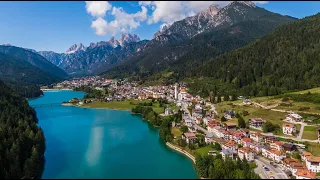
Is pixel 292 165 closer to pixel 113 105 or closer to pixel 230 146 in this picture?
pixel 230 146

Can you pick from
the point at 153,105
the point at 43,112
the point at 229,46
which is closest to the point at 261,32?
the point at 229,46

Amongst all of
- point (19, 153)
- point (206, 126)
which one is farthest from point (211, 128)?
point (19, 153)

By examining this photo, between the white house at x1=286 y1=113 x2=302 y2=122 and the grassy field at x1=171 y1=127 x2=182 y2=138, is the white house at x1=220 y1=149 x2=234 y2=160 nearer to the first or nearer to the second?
the grassy field at x1=171 y1=127 x2=182 y2=138

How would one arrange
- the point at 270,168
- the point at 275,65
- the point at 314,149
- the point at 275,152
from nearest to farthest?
the point at 270,168
the point at 275,152
the point at 314,149
the point at 275,65

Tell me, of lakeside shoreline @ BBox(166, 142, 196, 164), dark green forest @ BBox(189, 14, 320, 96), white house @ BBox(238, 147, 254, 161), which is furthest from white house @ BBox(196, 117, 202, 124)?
dark green forest @ BBox(189, 14, 320, 96)

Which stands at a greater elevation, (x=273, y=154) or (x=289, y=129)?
(x=289, y=129)

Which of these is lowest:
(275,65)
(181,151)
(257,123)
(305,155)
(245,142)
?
(181,151)

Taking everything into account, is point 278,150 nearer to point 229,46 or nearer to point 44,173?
point 44,173
